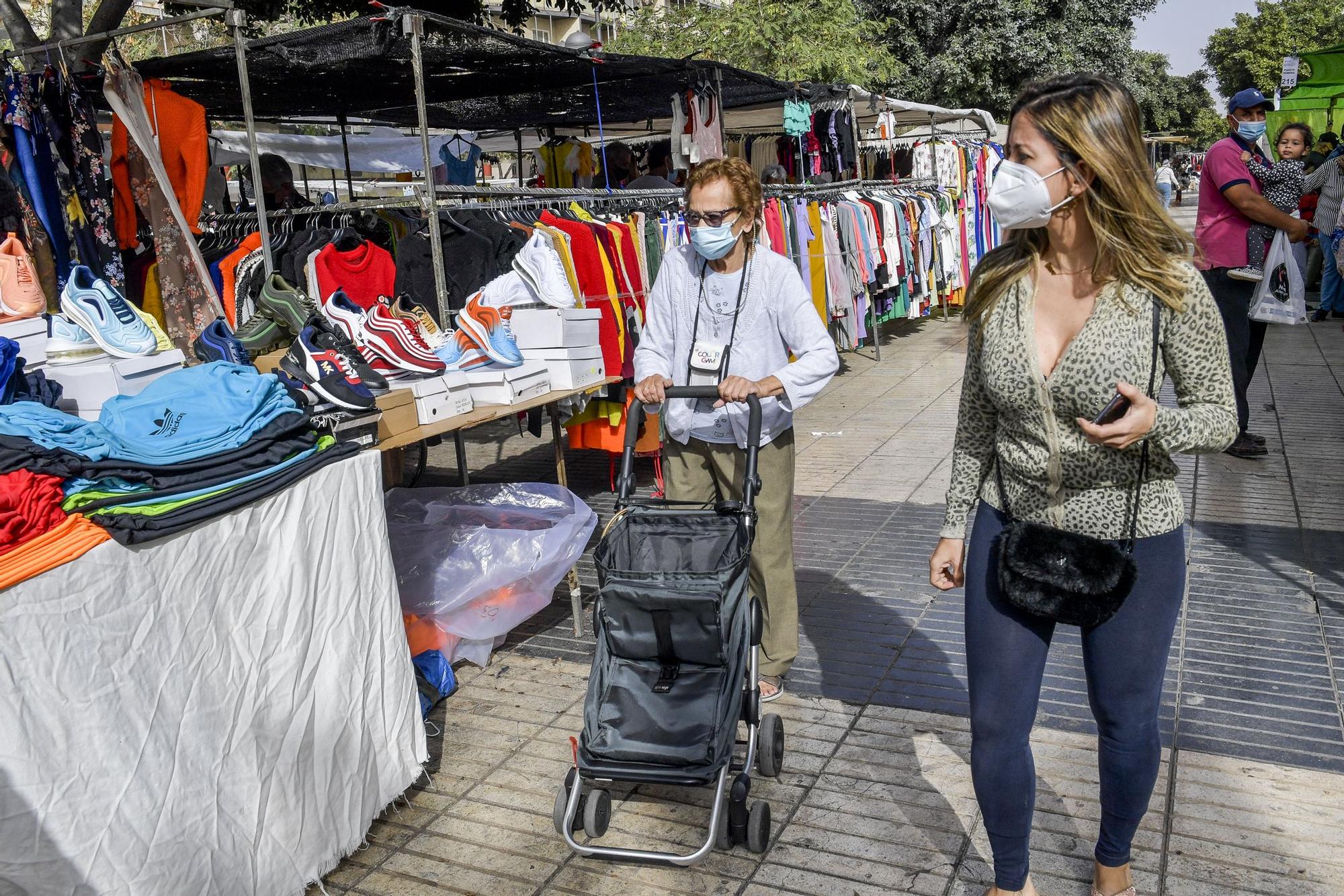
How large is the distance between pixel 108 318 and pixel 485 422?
5.89ft

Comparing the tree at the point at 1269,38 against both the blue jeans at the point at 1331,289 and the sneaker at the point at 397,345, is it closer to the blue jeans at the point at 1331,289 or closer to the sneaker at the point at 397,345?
the blue jeans at the point at 1331,289

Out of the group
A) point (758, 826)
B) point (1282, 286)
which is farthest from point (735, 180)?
point (1282, 286)

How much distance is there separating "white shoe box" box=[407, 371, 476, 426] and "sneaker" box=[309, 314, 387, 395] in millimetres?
131

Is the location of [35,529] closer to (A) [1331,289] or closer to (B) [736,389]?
(B) [736,389]

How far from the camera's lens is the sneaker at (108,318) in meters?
3.31

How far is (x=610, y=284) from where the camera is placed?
6.06 metres

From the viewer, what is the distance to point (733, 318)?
11.8ft

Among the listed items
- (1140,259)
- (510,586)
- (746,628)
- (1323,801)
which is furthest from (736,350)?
(1323,801)

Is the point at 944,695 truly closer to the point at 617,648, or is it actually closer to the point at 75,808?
the point at 617,648

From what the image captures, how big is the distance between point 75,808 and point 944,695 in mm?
2773

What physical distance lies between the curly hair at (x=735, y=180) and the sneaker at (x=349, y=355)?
4.13 ft

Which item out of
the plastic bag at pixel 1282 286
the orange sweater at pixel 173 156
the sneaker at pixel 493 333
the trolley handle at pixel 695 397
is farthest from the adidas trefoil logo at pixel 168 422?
the plastic bag at pixel 1282 286

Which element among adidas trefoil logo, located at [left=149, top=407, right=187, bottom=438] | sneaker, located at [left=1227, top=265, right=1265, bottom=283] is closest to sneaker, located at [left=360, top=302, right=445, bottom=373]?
adidas trefoil logo, located at [left=149, top=407, right=187, bottom=438]

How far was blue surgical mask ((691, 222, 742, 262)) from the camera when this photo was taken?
11.4 feet
